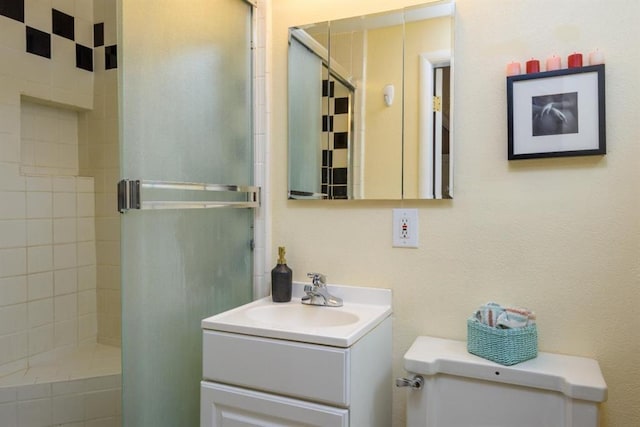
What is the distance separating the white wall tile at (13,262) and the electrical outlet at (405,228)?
1.78 metres

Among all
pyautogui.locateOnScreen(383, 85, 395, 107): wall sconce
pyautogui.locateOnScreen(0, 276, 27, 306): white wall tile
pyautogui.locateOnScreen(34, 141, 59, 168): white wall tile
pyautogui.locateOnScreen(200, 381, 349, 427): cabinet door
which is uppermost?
pyautogui.locateOnScreen(383, 85, 395, 107): wall sconce

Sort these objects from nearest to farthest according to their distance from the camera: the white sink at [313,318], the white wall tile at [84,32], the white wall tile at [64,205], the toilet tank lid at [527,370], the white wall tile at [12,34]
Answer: the toilet tank lid at [527,370], the white sink at [313,318], the white wall tile at [12,34], the white wall tile at [64,205], the white wall tile at [84,32]

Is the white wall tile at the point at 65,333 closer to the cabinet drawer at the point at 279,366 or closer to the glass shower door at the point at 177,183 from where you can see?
the glass shower door at the point at 177,183

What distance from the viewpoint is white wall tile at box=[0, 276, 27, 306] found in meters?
2.04

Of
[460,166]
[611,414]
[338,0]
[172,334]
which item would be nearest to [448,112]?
[460,166]

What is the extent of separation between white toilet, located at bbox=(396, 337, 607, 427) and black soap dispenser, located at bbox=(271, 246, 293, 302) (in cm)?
53

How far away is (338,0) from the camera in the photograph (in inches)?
65.1

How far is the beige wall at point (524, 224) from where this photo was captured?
1.27 m

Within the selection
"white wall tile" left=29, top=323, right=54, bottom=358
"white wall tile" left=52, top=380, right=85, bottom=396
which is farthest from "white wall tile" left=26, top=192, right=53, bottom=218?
"white wall tile" left=52, top=380, right=85, bottom=396

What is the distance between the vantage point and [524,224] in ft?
4.54

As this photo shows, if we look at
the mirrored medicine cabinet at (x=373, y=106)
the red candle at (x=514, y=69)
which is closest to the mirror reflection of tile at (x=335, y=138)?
the mirrored medicine cabinet at (x=373, y=106)

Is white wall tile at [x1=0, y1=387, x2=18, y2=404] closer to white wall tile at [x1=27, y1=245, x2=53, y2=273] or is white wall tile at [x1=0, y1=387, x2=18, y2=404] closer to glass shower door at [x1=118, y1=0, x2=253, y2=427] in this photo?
white wall tile at [x1=27, y1=245, x2=53, y2=273]

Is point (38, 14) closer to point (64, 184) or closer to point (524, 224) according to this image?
point (64, 184)

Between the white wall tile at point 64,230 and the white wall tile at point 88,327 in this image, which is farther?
the white wall tile at point 88,327
